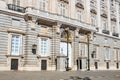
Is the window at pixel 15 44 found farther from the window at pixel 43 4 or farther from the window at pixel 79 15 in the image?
the window at pixel 79 15

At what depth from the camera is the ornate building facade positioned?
30.4m

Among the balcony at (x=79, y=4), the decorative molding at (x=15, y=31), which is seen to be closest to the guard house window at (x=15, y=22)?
the decorative molding at (x=15, y=31)

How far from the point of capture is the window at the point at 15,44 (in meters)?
30.5

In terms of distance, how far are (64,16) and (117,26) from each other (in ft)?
81.1

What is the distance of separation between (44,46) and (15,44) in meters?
5.31

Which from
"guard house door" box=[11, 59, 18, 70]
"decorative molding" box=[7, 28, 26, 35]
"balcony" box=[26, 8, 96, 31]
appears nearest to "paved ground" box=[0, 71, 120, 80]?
"guard house door" box=[11, 59, 18, 70]

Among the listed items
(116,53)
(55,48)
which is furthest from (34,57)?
(116,53)

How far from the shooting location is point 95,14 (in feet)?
160

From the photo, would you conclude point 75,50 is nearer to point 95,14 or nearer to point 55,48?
point 55,48

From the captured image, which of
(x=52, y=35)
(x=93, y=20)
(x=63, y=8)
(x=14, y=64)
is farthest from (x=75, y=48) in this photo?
(x=14, y=64)

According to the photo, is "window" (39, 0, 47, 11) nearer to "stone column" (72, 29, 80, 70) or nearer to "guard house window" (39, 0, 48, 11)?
"guard house window" (39, 0, 48, 11)

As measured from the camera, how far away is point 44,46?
114ft

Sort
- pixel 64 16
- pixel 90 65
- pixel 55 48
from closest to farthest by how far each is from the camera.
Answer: pixel 55 48, pixel 64 16, pixel 90 65

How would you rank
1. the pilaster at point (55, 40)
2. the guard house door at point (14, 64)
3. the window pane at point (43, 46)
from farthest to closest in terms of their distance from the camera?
the pilaster at point (55, 40)
the window pane at point (43, 46)
the guard house door at point (14, 64)
